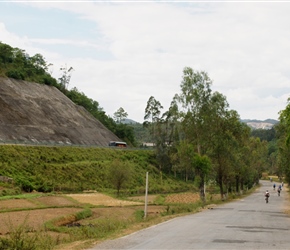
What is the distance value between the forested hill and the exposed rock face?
2251mm

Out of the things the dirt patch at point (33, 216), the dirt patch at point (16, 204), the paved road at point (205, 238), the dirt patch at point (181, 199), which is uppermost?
the dirt patch at point (181, 199)

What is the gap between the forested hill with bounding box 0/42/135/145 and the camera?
109000 mm

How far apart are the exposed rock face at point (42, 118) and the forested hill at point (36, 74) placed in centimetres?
225

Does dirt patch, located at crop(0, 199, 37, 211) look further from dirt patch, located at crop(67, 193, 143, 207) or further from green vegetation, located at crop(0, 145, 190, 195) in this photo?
green vegetation, located at crop(0, 145, 190, 195)

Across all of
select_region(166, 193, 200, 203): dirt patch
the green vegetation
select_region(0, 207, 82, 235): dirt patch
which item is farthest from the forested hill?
select_region(0, 207, 82, 235): dirt patch

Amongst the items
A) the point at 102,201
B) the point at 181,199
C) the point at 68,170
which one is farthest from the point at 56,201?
the point at 68,170

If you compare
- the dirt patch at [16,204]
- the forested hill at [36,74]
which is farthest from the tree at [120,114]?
the dirt patch at [16,204]

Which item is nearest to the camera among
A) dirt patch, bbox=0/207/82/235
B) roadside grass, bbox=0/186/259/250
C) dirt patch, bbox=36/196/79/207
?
roadside grass, bbox=0/186/259/250

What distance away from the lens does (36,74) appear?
4707 inches

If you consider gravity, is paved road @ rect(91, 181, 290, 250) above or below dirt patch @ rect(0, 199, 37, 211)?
below

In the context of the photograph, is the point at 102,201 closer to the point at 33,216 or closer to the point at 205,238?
the point at 33,216

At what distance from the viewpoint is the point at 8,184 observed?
5706cm

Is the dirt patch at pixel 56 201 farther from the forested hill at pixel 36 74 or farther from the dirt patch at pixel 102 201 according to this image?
the forested hill at pixel 36 74

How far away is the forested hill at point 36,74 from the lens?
→ 10900 cm
